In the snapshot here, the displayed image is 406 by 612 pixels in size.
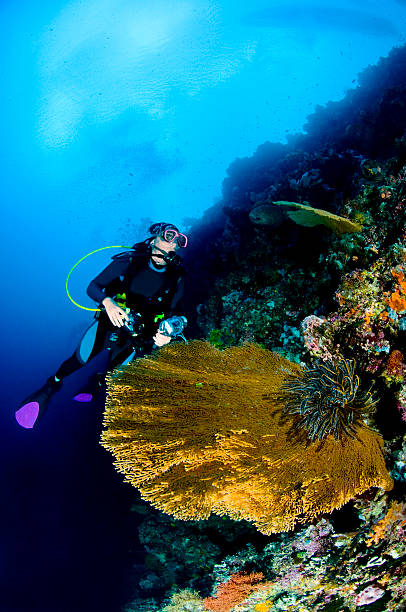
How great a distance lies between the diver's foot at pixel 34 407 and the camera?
4832mm

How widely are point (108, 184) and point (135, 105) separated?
28.8 feet

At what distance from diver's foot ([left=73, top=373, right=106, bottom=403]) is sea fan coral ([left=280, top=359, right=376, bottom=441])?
149 inches

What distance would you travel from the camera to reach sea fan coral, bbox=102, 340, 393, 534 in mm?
2160

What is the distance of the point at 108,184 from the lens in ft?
112

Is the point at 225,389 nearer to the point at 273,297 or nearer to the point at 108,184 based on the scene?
the point at 273,297

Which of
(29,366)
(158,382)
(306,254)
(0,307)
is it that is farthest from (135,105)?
(158,382)

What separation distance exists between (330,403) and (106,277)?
11.9 feet

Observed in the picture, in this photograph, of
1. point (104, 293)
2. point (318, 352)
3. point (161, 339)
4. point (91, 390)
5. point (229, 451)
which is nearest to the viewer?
point (229, 451)

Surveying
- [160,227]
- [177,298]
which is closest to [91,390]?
[177,298]

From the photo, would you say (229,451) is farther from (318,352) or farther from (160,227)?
(160,227)

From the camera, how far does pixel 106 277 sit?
15.3ft

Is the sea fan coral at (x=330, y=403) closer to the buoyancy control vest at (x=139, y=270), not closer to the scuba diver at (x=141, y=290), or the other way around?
the scuba diver at (x=141, y=290)

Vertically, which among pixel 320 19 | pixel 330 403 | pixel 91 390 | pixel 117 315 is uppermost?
pixel 320 19

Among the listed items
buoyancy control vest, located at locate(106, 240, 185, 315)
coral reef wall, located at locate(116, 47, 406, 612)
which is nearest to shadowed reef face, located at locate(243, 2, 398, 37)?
coral reef wall, located at locate(116, 47, 406, 612)
